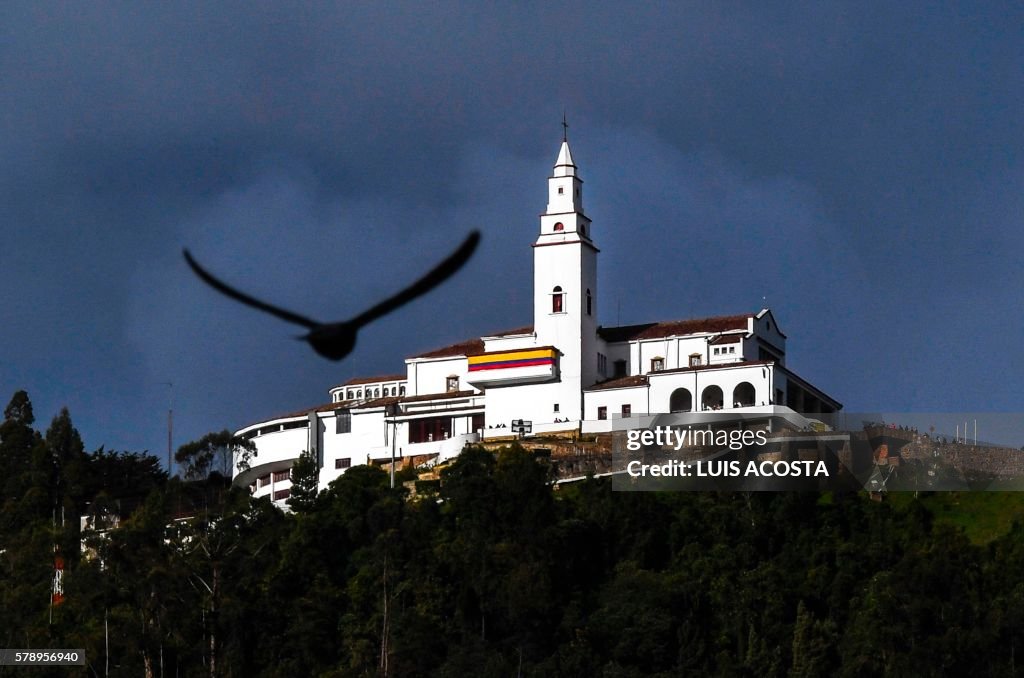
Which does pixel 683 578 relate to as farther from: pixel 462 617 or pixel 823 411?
pixel 823 411

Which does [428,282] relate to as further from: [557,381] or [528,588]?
[557,381]

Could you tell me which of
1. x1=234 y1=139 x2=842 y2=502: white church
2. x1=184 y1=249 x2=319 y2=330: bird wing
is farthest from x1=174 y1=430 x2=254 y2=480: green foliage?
x1=184 y1=249 x2=319 y2=330: bird wing

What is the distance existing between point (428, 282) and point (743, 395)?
66500 millimetres

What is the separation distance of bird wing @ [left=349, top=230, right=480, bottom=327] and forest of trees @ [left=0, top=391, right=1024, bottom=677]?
1976 inches

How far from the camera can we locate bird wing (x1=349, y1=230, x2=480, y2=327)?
23.4ft

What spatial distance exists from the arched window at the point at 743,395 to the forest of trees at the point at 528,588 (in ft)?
17.0

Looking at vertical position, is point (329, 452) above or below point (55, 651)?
above

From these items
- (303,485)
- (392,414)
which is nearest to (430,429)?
(392,414)

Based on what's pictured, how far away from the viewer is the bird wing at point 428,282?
7.12m

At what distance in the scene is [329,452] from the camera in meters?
→ 78.9

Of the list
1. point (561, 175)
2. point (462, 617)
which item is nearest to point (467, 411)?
point (561, 175)

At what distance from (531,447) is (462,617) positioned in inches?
493

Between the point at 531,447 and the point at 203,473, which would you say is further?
the point at 203,473

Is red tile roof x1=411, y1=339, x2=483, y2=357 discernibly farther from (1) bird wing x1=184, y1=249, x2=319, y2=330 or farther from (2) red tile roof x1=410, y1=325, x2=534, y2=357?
(1) bird wing x1=184, y1=249, x2=319, y2=330
